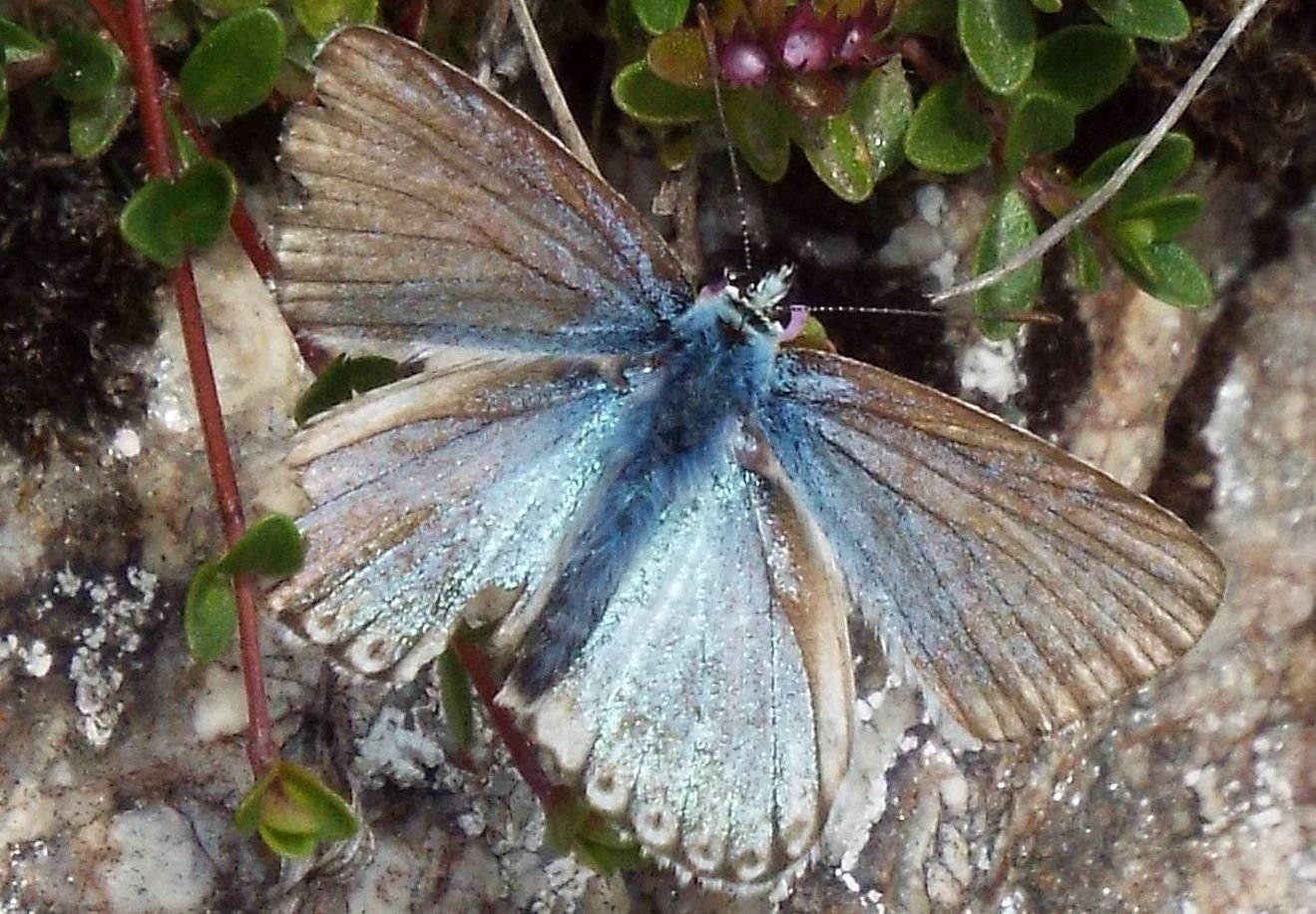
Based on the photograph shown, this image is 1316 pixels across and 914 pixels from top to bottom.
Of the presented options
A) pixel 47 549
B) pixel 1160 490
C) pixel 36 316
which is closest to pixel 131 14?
pixel 36 316

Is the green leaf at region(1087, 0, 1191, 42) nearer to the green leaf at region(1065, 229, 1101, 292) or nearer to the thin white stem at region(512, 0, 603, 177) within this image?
the green leaf at region(1065, 229, 1101, 292)

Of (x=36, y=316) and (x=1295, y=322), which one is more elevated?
(x=1295, y=322)

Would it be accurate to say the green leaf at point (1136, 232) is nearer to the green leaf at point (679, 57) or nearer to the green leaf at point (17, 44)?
the green leaf at point (679, 57)

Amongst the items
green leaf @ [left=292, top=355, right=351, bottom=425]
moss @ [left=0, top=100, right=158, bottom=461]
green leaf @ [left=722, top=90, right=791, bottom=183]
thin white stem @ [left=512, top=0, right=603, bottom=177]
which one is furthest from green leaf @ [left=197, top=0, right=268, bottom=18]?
green leaf @ [left=722, top=90, right=791, bottom=183]

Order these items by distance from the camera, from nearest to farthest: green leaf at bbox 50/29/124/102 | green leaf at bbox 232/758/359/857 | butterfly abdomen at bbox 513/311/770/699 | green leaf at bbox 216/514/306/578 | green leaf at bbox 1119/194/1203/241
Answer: green leaf at bbox 216/514/306/578
green leaf at bbox 232/758/359/857
butterfly abdomen at bbox 513/311/770/699
green leaf at bbox 50/29/124/102
green leaf at bbox 1119/194/1203/241

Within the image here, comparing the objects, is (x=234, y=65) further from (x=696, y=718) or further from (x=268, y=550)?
(x=696, y=718)

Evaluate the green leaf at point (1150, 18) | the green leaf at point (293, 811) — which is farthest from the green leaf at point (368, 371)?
the green leaf at point (1150, 18)

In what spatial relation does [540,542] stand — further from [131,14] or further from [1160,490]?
[1160,490]
